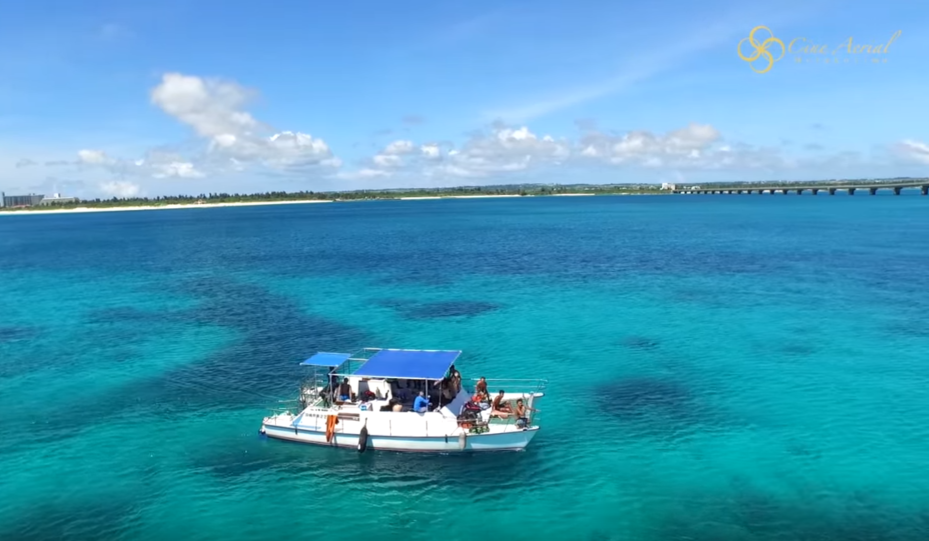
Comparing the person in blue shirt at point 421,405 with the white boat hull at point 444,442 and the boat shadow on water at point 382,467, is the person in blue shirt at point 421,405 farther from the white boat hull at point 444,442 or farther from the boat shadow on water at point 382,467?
the boat shadow on water at point 382,467

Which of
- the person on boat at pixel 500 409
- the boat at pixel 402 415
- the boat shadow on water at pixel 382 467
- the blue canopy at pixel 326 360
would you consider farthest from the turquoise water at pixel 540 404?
the blue canopy at pixel 326 360

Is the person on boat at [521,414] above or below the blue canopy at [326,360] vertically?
below

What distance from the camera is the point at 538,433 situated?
33.8m

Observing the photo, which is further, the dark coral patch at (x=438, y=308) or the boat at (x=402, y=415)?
the dark coral patch at (x=438, y=308)

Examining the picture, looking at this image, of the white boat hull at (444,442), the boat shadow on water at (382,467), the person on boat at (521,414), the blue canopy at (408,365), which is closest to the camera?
the boat shadow on water at (382,467)

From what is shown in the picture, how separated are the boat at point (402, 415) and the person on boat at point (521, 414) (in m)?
0.06

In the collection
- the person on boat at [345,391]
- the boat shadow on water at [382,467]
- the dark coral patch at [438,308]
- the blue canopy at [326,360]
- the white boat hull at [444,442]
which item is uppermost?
the blue canopy at [326,360]

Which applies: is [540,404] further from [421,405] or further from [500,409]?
[421,405]

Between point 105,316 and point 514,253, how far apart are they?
217 ft

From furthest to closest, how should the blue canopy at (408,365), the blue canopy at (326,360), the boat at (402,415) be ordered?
the blue canopy at (326,360) → the blue canopy at (408,365) → the boat at (402,415)

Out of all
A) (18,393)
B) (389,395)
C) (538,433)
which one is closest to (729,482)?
(538,433)

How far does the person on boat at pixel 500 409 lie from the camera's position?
3284cm

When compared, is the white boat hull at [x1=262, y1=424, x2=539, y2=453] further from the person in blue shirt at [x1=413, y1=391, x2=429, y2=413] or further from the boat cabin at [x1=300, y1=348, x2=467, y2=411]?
the boat cabin at [x1=300, y1=348, x2=467, y2=411]

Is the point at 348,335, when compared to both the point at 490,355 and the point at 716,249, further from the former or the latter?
the point at 716,249
